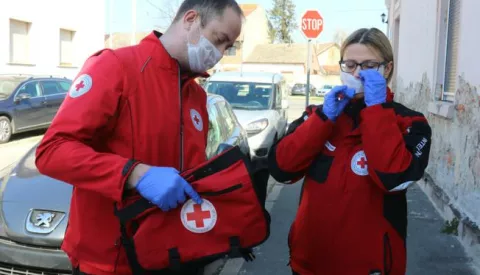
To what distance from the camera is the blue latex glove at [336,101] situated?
86.6 inches

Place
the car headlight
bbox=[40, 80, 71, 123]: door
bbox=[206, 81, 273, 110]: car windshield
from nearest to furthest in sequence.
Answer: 1. the car headlight
2. bbox=[206, 81, 273, 110]: car windshield
3. bbox=[40, 80, 71, 123]: door

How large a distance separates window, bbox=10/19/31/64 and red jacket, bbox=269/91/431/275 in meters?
18.3

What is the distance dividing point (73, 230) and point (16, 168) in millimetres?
3206

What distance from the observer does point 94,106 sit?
165 cm

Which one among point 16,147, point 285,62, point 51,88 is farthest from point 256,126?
point 285,62

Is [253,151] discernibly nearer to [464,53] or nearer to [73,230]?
[464,53]

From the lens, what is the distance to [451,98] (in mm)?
6273

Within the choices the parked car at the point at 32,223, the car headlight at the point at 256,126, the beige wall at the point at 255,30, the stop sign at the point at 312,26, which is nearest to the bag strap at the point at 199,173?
the parked car at the point at 32,223

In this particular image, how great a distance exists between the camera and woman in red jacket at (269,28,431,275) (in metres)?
2.08

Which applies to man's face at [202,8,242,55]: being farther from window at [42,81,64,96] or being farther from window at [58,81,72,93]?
window at [58,81,72,93]

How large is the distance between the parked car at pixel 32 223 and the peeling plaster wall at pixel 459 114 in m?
2.67

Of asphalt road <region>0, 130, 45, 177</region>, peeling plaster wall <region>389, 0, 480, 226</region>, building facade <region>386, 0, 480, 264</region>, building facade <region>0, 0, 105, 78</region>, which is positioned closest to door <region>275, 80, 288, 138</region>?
building facade <region>386, 0, 480, 264</region>

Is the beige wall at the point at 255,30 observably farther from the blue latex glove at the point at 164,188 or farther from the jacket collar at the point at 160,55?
the blue latex glove at the point at 164,188

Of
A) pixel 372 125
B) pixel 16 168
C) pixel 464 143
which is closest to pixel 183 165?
pixel 372 125
